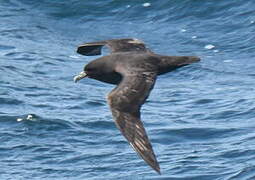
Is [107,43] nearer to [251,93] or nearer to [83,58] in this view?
[251,93]

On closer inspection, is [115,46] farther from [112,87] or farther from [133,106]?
[112,87]

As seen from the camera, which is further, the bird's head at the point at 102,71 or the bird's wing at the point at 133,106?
the bird's head at the point at 102,71

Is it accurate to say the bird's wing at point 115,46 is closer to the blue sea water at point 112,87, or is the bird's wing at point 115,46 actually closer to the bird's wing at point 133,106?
the bird's wing at point 133,106

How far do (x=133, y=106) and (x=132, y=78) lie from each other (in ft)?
1.75

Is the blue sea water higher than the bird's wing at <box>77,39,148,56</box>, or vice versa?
the bird's wing at <box>77,39,148,56</box>

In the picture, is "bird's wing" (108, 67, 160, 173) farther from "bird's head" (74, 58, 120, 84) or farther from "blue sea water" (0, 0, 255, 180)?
"blue sea water" (0, 0, 255, 180)

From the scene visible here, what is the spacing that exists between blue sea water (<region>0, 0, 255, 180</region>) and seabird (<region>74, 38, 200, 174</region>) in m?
3.21

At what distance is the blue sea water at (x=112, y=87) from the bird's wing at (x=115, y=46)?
2386 millimetres

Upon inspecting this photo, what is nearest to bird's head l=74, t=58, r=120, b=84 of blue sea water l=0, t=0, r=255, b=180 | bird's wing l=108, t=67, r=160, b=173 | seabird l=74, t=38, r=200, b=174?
seabird l=74, t=38, r=200, b=174

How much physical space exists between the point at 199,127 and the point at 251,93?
1925mm

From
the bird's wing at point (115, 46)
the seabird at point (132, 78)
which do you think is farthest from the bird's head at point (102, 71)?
the bird's wing at point (115, 46)

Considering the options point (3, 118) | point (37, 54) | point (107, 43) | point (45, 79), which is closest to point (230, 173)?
point (107, 43)

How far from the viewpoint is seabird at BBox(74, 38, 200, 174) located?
9867 mm

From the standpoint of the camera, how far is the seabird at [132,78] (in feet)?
32.4
